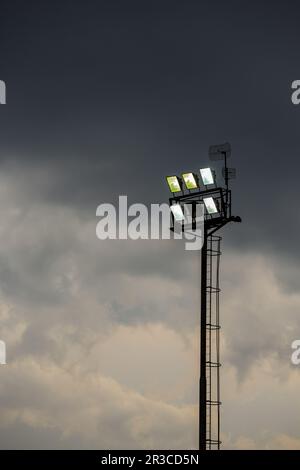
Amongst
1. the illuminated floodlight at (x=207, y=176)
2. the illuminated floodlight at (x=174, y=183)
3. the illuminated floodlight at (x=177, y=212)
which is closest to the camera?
the illuminated floodlight at (x=207, y=176)

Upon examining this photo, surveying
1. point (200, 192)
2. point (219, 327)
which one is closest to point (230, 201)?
point (200, 192)

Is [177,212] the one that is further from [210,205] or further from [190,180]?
[210,205]

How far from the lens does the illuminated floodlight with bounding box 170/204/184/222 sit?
6275 cm

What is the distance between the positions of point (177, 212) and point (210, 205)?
2.22 m

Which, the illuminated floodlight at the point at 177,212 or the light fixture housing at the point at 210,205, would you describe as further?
the illuminated floodlight at the point at 177,212

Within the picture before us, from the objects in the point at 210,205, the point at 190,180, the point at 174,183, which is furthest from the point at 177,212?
the point at 210,205

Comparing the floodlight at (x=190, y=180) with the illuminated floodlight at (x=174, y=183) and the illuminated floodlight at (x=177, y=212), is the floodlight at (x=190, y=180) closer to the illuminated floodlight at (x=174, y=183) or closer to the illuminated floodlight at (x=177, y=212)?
the illuminated floodlight at (x=174, y=183)

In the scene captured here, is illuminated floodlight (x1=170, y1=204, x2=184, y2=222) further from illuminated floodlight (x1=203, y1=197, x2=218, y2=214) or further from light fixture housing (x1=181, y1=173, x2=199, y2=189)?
illuminated floodlight (x1=203, y1=197, x2=218, y2=214)

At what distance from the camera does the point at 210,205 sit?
6159cm

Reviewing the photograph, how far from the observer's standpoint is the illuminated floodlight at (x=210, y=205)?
202ft

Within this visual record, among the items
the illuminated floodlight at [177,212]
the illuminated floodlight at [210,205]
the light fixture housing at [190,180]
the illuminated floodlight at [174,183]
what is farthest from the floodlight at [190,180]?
the illuminated floodlight at [177,212]

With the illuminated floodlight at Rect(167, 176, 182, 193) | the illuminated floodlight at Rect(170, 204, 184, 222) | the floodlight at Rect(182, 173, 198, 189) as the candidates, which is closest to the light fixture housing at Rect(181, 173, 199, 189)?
the floodlight at Rect(182, 173, 198, 189)
